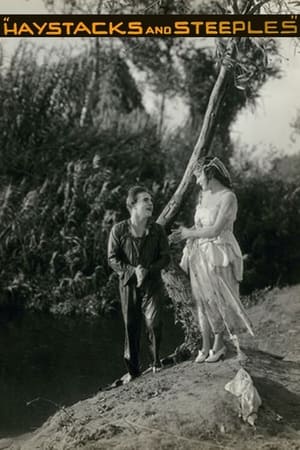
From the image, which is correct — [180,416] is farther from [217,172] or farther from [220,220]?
[217,172]

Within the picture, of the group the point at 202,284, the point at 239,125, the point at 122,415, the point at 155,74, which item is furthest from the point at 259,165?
the point at 122,415

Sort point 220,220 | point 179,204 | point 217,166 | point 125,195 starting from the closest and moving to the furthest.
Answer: point 220,220, point 217,166, point 179,204, point 125,195

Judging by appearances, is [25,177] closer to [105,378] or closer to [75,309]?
[75,309]

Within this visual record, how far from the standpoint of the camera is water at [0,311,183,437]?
420cm

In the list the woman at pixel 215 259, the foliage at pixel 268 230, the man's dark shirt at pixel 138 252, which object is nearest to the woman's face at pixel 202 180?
the woman at pixel 215 259

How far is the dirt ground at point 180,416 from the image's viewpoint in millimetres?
3594

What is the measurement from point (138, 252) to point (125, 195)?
97cm

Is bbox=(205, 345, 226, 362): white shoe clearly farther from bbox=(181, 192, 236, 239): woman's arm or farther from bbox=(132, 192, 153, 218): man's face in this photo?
→ bbox=(132, 192, 153, 218): man's face

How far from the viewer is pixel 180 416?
3.68m

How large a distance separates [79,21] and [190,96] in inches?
46.7

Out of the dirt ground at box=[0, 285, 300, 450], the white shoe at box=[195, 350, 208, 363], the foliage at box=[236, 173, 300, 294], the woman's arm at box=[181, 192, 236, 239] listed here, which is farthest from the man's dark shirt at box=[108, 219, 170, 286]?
the foliage at box=[236, 173, 300, 294]

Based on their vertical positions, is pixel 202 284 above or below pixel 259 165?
below

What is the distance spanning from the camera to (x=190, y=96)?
5.11 meters

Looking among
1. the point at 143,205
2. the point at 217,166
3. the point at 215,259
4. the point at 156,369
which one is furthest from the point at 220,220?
the point at 156,369
